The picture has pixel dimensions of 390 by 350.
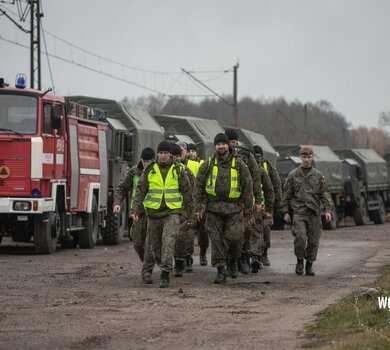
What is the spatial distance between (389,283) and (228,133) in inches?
141

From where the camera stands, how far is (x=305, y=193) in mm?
16891

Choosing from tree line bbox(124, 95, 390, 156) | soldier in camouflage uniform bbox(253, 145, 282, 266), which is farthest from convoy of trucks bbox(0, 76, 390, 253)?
tree line bbox(124, 95, 390, 156)

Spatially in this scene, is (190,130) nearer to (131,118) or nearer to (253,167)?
(131,118)

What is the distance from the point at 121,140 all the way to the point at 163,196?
12428mm

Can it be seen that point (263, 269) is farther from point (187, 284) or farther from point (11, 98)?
point (11, 98)

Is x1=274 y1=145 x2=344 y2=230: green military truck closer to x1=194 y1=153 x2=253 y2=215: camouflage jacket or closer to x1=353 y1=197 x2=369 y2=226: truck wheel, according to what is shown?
x1=353 y1=197 x2=369 y2=226: truck wheel

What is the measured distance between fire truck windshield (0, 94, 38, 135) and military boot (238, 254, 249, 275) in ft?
16.7

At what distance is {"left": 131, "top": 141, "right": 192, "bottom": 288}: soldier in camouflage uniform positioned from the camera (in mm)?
14797

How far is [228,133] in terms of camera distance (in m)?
16.4

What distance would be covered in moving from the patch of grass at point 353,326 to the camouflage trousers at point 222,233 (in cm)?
317

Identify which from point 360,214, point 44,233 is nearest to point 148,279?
point 44,233

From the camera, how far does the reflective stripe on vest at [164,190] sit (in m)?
14.8

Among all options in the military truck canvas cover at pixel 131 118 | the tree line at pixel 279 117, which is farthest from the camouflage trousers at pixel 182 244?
the tree line at pixel 279 117

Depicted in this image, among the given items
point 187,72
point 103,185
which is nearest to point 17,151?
point 103,185
